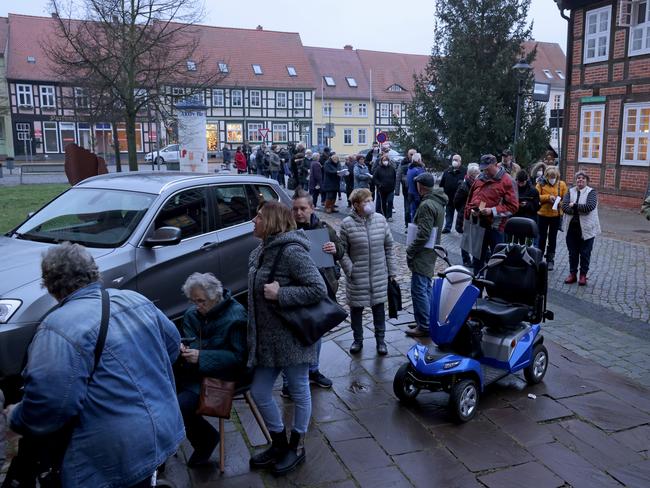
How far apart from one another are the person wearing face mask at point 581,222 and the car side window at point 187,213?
5720 mm

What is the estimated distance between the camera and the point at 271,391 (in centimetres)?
394

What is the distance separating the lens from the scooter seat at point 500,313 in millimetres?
5043

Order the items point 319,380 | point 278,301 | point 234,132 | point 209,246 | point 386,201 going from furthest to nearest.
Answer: point 234,132, point 386,201, point 209,246, point 319,380, point 278,301

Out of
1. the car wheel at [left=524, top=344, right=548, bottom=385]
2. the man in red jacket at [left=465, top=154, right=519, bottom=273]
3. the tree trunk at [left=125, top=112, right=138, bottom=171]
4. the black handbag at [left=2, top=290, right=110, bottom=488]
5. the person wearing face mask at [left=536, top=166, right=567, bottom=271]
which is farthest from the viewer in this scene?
the tree trunk at [left=125, top=112, right=138, bottom=171]

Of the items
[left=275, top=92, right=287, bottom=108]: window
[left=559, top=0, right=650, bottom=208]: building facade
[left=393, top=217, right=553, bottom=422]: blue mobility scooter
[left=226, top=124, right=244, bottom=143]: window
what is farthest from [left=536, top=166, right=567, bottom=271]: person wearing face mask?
[left=275, top=92, right=287, bottom=108]: window

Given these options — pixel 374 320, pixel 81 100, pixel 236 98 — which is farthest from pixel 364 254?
pixel 236 98

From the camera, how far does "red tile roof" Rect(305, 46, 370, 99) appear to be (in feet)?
204

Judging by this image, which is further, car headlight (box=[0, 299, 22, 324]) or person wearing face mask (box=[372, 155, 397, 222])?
person wearing face mask (box=[372, 155, 397, 222])

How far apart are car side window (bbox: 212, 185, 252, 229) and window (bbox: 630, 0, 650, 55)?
54.9 ft

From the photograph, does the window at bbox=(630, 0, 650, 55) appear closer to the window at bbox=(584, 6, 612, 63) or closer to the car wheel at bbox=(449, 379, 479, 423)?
the window at bbox=(584, 6, 612, 63)

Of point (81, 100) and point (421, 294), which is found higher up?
point (81, 100)

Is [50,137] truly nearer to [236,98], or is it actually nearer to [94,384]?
[236,98]

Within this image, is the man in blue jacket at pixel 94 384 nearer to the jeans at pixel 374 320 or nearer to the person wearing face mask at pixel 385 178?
the jeans at pixel 374 320

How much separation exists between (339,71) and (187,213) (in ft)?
197
